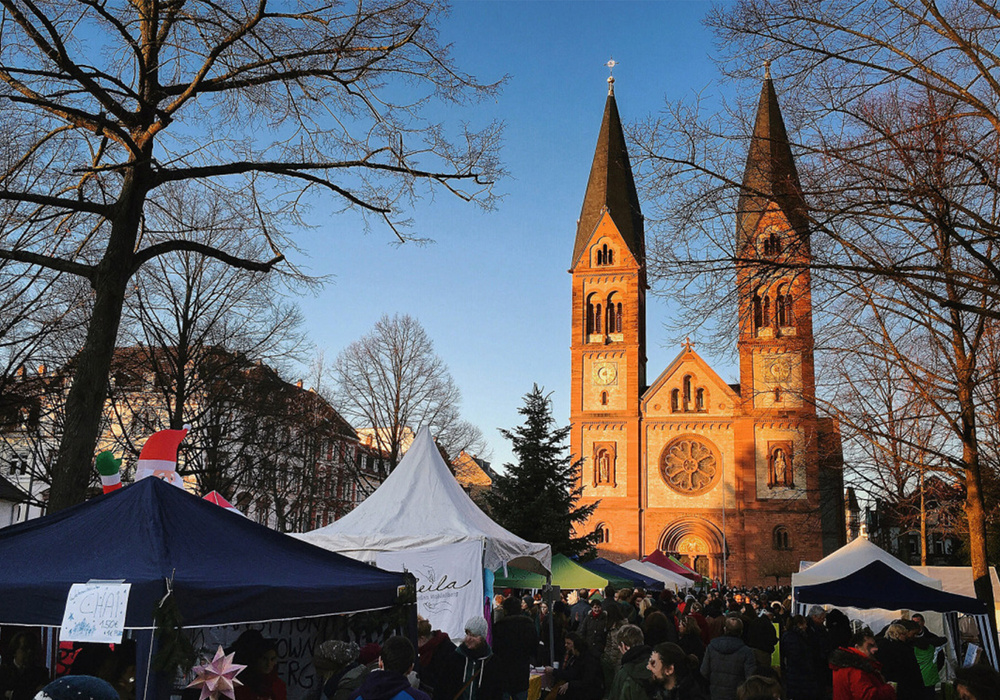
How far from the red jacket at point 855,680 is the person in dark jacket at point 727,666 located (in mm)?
1111

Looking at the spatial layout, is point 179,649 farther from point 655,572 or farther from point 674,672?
point 655,572

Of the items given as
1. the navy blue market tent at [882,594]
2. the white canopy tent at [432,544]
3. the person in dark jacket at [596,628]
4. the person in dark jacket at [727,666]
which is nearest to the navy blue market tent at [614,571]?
the person in dark jacket at [596,628]

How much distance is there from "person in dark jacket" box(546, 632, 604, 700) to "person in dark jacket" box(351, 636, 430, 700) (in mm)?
4285

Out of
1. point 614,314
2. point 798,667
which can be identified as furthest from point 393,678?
point 614,314

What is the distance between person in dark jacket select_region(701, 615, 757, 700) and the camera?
824 centimetres

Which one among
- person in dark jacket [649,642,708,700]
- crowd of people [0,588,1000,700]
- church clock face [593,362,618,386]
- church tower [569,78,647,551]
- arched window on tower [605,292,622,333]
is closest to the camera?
crowd of people [0,588,1000,700]

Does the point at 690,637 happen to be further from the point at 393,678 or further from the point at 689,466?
the point at 689,466

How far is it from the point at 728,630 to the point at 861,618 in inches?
483

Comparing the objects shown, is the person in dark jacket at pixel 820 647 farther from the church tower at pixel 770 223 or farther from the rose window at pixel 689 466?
the rose window at pixel 689 466

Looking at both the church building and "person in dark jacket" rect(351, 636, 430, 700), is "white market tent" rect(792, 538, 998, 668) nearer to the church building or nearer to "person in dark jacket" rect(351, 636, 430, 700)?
"person in dark jacket" rect(351, 636, 430, 700)

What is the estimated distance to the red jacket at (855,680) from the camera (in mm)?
7039

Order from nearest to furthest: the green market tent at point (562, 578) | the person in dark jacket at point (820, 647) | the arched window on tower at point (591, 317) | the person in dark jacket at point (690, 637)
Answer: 1. the person in dark jacket at point (690, 637)
2. the person in dark jacket at point (820, 647)
3. the green market tent at point (562, 578)
4. the arched window on tower at point (591, 317)

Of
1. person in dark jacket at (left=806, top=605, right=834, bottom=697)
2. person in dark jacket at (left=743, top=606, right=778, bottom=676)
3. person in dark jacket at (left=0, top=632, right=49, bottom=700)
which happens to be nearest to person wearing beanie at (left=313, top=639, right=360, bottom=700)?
person in dark jacket at (left=0, top=632, right=49, bottom=700)

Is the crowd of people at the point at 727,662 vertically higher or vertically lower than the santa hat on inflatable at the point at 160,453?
lower
